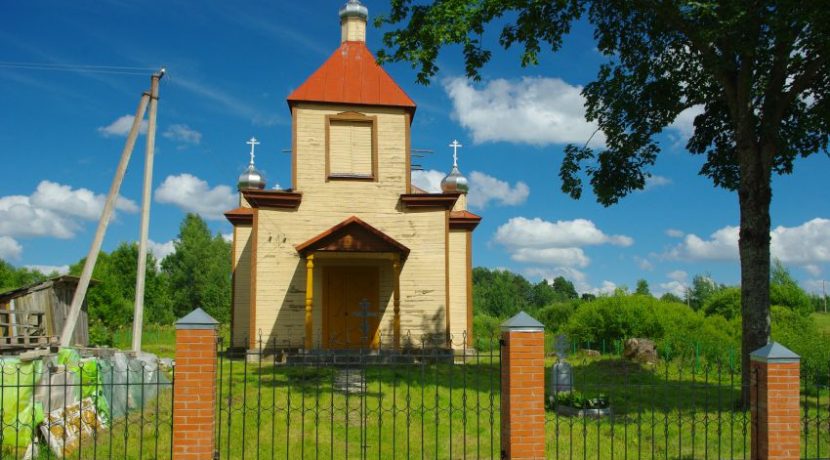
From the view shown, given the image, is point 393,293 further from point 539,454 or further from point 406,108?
point 539,454

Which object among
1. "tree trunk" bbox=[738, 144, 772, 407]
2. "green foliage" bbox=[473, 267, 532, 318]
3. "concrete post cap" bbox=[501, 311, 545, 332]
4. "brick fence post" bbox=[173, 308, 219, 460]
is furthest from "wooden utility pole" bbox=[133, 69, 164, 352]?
"green foliage" bbox=[473, 267, 532, 318]

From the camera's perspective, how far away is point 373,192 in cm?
1664

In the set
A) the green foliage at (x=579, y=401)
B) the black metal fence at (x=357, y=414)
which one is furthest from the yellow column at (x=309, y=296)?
the green foliage at (x=579, y=401)

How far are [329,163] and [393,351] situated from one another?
15.9 ft

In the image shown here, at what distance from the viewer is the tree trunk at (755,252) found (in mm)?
10617

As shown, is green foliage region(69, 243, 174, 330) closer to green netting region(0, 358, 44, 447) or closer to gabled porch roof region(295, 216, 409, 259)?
gabled porch roof region(295, 216, 409, 259)

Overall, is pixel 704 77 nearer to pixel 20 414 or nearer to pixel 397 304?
pixel 397 304

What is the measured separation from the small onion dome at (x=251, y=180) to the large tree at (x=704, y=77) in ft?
33.0

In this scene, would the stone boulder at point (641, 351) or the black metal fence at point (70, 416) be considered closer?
the black metal fence at point (70, 416)

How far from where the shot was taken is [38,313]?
53.2 ft

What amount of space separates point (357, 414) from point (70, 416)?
11.9 feet

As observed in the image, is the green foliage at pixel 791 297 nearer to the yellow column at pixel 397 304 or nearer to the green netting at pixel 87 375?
the yellow column at pixel 397 304

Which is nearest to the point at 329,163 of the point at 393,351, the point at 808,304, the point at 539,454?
the point at 393,351

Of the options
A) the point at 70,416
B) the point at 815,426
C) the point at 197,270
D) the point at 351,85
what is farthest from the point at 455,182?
the point at 197,270
